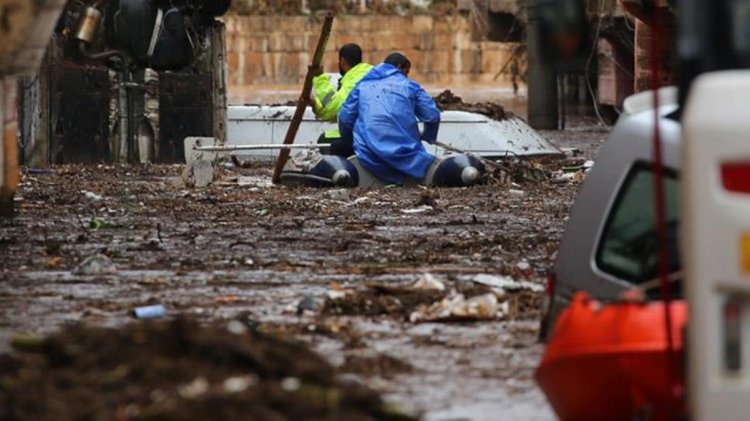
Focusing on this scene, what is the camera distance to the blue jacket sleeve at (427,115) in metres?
20.8

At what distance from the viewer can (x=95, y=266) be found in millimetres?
12633

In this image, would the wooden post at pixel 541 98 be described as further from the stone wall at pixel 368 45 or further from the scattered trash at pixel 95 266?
A: the scattered trash at pixel 95 266

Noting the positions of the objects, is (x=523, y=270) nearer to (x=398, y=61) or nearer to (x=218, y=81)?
(x=398, y=61)

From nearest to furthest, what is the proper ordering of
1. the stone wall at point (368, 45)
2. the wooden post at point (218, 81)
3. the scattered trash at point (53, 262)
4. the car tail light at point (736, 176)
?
the car tail light at point (736, 176) < the scattered trash at point (53, 262) < the wooden post at point (218, 81) < the stone wall at point (368, 45)

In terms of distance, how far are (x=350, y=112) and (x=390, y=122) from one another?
0.42m

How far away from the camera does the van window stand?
739 cm

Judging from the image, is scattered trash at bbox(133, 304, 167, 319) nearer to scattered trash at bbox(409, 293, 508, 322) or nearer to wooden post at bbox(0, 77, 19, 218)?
wooden post at bbox(0, 77, 19, 218)

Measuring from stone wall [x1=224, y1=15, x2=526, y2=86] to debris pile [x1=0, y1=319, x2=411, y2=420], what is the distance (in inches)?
2441

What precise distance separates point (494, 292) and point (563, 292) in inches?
87.6

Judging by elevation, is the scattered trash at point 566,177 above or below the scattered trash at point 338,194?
below

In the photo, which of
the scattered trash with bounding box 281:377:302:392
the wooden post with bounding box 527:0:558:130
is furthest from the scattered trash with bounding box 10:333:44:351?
the wooden post with bounding box 527:0:558:130

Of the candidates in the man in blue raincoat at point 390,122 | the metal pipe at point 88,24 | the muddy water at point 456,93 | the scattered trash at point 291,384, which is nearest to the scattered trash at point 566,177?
the man in blue raincoat at point 390,122

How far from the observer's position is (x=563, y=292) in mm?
8477

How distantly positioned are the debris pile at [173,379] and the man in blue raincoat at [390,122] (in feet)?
45.8
